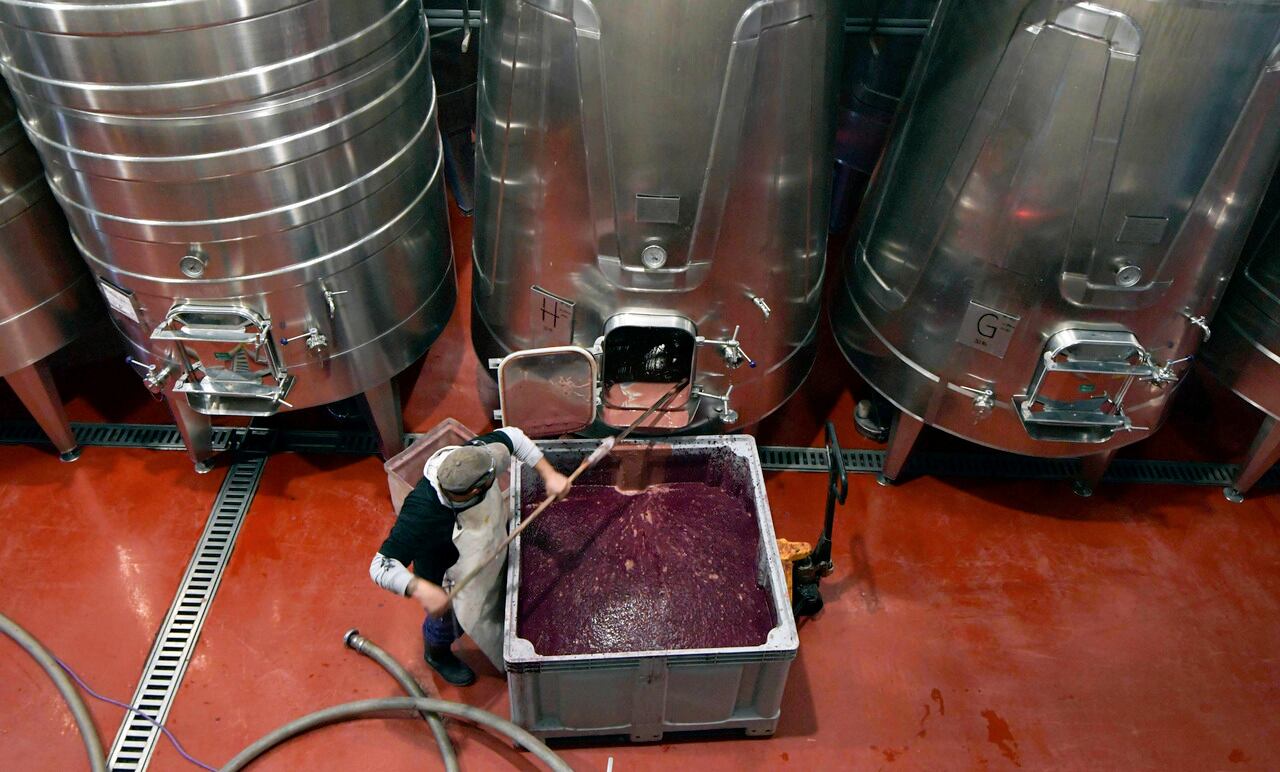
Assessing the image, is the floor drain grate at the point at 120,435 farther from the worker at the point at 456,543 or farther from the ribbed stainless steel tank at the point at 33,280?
the worker at the point at 456,543

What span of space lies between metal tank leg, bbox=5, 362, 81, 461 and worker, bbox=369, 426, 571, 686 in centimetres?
143

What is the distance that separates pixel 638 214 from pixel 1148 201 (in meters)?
1.20

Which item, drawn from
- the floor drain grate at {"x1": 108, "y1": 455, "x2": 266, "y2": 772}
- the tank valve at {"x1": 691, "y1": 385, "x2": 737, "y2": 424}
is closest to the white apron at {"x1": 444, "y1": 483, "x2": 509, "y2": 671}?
the tank valve at {"x1": 691, "y1": 385, "x2": 737, "y2": 424}

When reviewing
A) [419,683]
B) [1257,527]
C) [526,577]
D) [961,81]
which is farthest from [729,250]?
[1257,527]

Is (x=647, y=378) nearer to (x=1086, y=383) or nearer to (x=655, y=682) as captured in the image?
(x=655, y=682)

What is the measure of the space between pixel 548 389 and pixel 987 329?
1.21 metres

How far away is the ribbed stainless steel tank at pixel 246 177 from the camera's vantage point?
6.18 ft

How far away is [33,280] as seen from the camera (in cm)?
253

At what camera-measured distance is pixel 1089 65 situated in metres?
1.93

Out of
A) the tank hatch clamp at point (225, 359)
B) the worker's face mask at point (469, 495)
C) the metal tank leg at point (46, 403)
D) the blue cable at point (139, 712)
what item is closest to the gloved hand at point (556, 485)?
the worker's face mask at point (469, 495)

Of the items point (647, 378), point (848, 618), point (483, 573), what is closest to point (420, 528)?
point (483, 573)

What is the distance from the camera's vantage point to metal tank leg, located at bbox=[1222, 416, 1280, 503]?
9.37ft

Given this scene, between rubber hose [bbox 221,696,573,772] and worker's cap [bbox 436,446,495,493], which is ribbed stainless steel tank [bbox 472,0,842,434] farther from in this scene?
rubber hose [bbox 221,696,573,772]

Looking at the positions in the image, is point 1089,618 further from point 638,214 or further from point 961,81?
point 638,214
